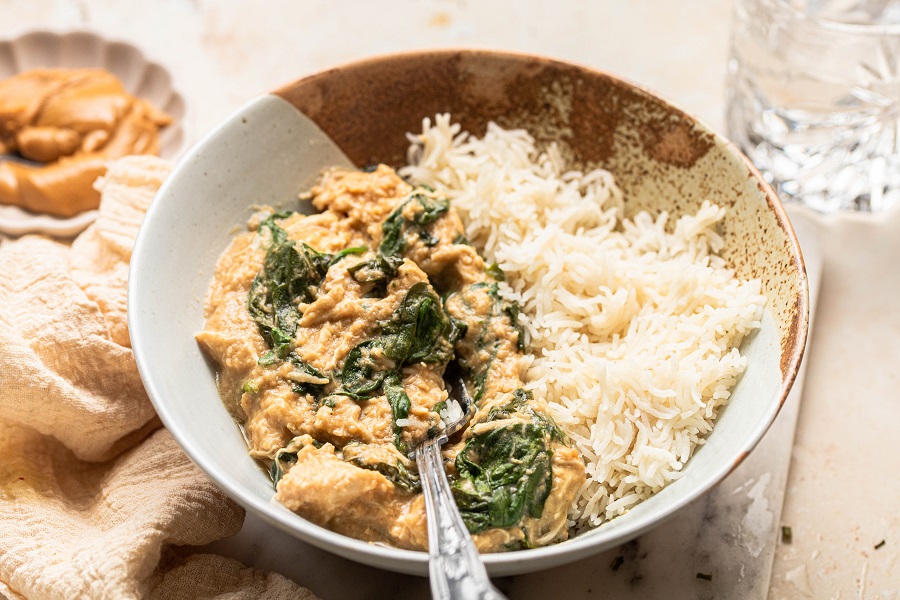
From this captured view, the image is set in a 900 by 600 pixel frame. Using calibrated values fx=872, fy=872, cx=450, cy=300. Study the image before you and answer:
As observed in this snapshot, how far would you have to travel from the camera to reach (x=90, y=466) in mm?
3312

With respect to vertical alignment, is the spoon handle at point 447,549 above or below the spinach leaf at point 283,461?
above

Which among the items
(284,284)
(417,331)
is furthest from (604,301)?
(284,284)

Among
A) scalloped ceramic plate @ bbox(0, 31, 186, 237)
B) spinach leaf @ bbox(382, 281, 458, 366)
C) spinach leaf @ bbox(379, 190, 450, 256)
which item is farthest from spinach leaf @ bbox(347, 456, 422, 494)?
scalloped ceramic plate @ bbox(0, 31, 186, 237)

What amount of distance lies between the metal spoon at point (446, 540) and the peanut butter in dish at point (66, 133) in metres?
2.45

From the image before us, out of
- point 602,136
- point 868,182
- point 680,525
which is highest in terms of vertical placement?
point 602,136

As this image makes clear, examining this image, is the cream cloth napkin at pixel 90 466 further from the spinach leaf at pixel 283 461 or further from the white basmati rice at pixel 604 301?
the white basmati rice at pixel 604 301

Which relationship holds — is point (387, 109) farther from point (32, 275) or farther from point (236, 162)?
point (32, 275)

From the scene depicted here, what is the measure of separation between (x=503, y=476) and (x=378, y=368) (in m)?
0.58

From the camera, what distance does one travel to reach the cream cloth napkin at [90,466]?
2789 mm

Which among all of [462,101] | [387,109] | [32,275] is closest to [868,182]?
[462,101]

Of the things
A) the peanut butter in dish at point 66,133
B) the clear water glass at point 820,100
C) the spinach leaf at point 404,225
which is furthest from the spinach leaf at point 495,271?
the peanut butter in dish at point 66,133

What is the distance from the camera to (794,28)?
14.4 ft

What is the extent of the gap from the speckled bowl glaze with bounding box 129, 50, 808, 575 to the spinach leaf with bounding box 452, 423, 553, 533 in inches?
7.0

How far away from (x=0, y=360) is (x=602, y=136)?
8.36 ft
